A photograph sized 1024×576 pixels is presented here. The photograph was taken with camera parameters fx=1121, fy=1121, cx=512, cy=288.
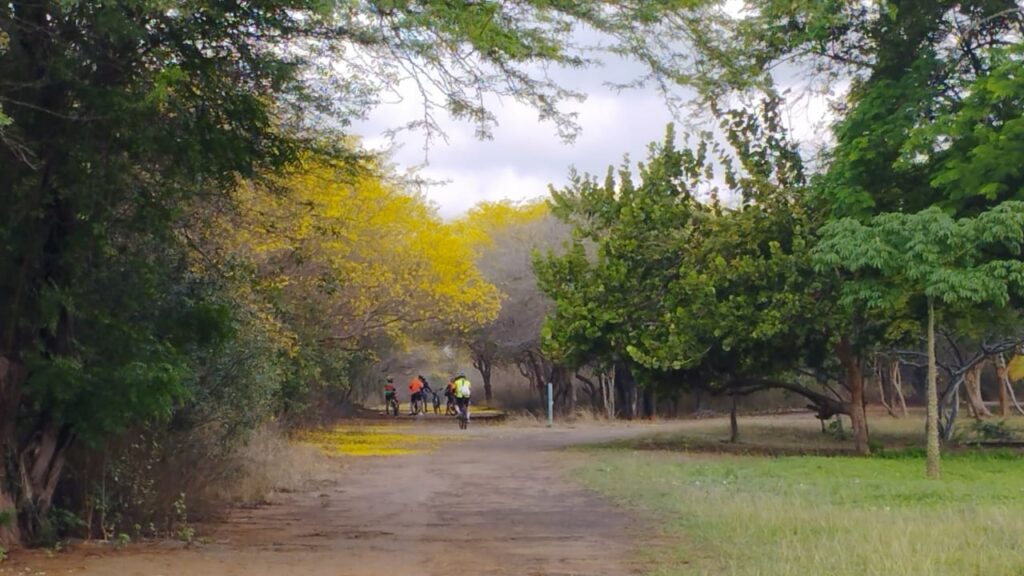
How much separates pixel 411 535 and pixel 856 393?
16.3 meters

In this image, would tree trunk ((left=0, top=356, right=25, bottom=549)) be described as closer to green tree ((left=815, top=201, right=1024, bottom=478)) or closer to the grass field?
the grass field

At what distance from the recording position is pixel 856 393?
1011 inches

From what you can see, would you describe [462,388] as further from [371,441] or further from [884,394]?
[884,394]

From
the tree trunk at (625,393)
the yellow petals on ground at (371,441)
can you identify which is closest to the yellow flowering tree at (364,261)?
the yellow petals on ground at (371,441)

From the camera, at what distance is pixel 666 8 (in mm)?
9805

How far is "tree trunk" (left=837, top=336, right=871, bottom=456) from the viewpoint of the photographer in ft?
82.7

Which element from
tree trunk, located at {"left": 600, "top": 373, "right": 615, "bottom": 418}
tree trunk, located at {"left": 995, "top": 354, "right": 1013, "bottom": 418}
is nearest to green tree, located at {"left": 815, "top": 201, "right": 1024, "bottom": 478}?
tree trunk, located at {"left": 995, "top": 354, "right": 1013, "bottom": 418}

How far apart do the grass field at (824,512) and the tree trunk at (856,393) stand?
2.54m

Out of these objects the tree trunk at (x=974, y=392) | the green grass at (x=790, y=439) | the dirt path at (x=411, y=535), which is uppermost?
the tree trunk at (x=974, y=392)

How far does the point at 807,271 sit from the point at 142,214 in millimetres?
15671

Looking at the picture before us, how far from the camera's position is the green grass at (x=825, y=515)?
9.14 meters

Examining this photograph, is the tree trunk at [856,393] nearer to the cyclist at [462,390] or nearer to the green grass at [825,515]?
the green grass at [825,515]

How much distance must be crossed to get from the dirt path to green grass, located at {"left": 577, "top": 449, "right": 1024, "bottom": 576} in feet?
2.24

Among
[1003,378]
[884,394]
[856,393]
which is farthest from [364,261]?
[884,394]
